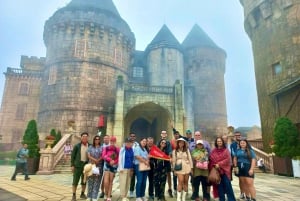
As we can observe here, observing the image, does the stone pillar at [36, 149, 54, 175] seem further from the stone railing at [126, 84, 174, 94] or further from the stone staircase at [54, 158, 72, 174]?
the stone railing at [126, 84, 174, 94]

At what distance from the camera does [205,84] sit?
28703mm

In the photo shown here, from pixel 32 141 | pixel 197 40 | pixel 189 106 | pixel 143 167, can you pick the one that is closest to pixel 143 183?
pixel 143 167

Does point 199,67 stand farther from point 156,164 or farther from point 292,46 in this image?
point 156,164

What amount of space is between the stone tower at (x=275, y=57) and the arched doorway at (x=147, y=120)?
7934 mm

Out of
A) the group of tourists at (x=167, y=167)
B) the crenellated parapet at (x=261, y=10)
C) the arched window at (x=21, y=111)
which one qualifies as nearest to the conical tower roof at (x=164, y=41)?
the crenellated parapet at (x=261, y=10)

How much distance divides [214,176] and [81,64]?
19756 millimetres

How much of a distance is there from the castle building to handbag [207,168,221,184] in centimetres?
1267

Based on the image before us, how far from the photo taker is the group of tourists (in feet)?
16.9

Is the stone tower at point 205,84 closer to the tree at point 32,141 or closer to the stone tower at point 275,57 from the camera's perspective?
the stone tower at point 275,57

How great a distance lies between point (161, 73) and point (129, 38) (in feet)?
18.1

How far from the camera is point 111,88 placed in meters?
23.2

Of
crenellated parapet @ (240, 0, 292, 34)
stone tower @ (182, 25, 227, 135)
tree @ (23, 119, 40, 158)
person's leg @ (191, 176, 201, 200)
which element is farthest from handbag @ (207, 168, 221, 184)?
stone tower @ (182, 25, 227, 135)

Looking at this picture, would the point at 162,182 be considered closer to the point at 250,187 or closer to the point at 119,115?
the point at 250,187

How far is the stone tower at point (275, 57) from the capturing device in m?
15.4
